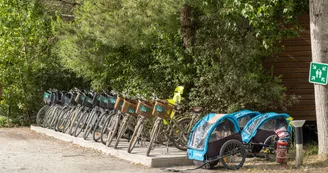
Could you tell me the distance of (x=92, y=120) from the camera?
13109 mm

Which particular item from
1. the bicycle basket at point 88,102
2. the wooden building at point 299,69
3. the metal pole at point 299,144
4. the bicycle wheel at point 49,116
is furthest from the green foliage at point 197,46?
the metal pole at point 299,144

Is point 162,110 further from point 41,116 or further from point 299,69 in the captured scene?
point 41,116

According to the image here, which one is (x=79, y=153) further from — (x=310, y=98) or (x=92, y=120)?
(x=310, y=98)

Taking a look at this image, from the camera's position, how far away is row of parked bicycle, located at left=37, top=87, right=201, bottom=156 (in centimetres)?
1082

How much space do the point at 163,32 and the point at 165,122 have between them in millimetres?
3615

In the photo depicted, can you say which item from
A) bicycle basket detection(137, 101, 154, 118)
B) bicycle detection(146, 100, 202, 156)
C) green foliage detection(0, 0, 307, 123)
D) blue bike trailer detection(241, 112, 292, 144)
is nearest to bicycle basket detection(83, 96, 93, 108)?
green foliage detection(0, 0, 307, 123)

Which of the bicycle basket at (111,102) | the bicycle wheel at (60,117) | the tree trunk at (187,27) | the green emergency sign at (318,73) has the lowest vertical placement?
the bicycle wheel at (60,117)

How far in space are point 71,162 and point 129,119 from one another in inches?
66.2

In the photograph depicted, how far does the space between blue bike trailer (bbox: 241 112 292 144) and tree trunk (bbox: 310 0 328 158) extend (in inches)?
24.3

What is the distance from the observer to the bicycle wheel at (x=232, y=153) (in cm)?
953

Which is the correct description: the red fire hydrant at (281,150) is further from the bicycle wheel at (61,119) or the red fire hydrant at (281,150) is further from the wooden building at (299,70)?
the bicycle wheel at (61,119)

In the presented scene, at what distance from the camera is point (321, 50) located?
10.3 meters

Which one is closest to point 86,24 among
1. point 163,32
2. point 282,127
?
point 163,32

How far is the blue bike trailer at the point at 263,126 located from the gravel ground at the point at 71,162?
43cm
